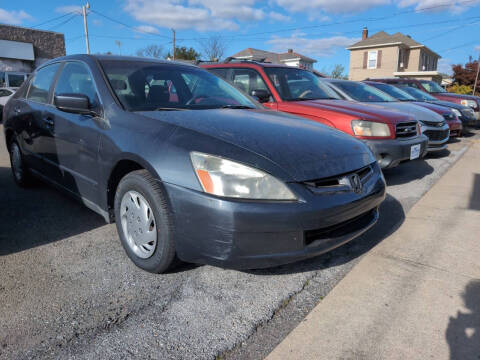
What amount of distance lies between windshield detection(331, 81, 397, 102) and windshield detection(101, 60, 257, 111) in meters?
3.94

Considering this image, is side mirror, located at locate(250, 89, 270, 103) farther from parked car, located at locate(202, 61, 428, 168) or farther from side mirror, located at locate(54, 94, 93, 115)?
side mirror, located at locate(54, 94, 93, 115)

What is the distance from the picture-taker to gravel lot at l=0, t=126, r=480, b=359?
5.91 feet

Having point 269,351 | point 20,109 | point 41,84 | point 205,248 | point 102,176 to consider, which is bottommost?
point 269,351

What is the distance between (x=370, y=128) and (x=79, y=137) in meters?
3.35

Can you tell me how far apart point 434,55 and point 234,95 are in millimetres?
47501

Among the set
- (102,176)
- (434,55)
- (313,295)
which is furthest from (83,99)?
(434,55)

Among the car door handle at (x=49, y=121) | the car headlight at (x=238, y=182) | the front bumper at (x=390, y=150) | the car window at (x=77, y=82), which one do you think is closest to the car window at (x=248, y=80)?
the front bumper at (x=390, y=150)

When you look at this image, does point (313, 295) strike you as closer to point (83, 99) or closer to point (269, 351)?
point (269, 351)

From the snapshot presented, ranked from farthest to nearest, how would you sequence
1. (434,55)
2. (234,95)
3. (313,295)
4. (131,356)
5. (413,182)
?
(434,55) < (413,182) < (234,95) < (313,295) < (131,356)

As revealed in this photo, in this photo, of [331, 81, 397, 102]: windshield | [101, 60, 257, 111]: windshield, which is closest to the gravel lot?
[101, 60, 257, 111]: windshield

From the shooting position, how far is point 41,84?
3834mm

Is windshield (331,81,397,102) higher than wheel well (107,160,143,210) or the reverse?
higher

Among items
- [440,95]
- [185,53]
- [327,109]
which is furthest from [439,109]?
[185,53]

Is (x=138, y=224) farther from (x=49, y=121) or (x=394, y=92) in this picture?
(x=394, y=92)
